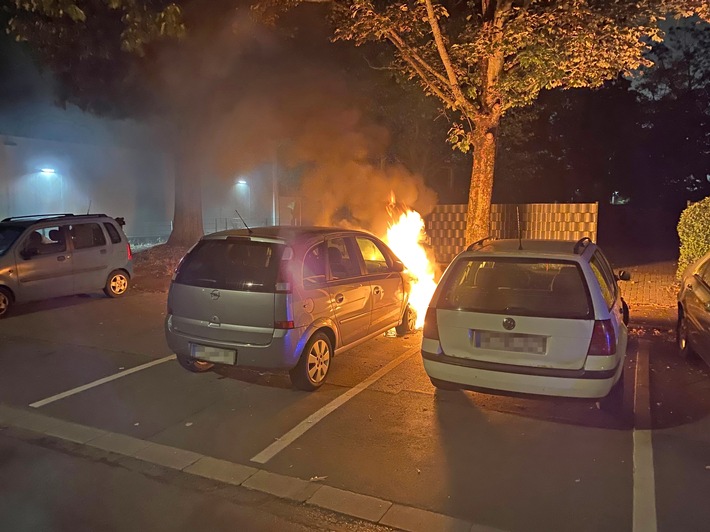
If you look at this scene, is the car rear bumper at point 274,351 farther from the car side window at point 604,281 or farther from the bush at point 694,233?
the bush at point 694,233

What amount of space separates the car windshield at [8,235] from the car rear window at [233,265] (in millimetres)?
4817

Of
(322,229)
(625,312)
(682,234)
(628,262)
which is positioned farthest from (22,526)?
(628,262)

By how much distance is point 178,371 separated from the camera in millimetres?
5973

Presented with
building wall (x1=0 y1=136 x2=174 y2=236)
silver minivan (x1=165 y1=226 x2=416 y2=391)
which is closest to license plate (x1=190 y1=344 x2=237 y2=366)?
silver minivan (x1=165 y1=226 x2=416 y2=391)

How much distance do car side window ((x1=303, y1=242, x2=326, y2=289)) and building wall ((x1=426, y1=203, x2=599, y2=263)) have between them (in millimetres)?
5986

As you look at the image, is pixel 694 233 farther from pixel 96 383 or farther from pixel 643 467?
pixel 96 383

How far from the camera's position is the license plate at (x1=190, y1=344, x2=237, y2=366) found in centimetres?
507

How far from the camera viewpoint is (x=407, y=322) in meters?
7.41

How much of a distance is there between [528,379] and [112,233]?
8.21m

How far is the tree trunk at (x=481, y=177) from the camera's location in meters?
9.17

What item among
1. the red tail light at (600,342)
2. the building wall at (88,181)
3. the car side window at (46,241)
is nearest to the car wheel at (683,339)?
the red tail light at (600,342)

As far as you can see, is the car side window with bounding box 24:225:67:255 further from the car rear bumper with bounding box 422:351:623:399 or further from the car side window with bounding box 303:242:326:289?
the car rear bumper with bounding box 422:351:623:399

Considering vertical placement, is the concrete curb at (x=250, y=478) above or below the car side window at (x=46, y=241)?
below

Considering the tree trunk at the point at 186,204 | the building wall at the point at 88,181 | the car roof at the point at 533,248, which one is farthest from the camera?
the building wall at the point at 88,181
